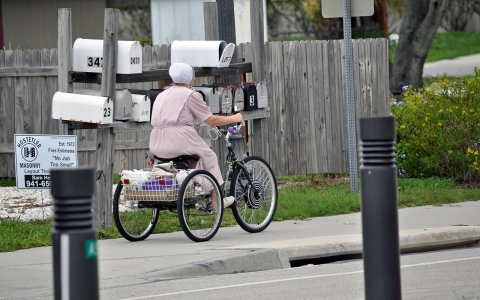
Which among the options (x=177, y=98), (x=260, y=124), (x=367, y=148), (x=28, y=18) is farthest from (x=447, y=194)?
(x=28, y=18)

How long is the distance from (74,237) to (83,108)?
6037mm

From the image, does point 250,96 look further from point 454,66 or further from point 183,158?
point 454,66

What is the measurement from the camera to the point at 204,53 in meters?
11.9

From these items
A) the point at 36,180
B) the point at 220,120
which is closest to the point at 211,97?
the point at 220,120

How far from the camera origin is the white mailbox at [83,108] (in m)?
10.4

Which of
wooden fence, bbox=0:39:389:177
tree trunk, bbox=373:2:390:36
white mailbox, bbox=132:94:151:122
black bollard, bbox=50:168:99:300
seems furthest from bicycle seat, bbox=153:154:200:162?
tree trunk, bbox=373:2:390:36

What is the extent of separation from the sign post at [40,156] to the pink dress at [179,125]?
1085mm

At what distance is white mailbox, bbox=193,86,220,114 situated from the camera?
453 inches

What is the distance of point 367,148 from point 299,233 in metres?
4.46

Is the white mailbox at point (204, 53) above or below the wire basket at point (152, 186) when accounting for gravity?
above

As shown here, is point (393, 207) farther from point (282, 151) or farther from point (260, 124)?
point (282, 151)

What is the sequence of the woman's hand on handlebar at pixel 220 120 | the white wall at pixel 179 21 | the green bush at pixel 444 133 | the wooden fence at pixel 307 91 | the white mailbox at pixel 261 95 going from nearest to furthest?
the woman's hand on handlebar at pixel 220 120, the white mailbox at pixel 261 95, the green bush at pixel 444 133, the wooden fence at pixel 307 91, the white wall at pixel 179 21

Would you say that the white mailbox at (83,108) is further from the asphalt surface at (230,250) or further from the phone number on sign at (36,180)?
the asphalt surface at (230,250)

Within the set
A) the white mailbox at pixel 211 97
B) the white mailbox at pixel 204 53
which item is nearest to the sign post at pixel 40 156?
the white mailbox at pixel 211 97
